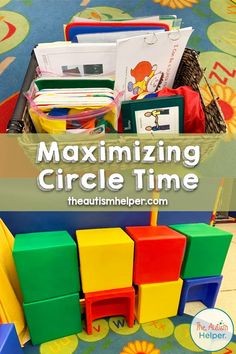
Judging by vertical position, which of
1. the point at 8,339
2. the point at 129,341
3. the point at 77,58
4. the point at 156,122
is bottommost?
the point at 129,341

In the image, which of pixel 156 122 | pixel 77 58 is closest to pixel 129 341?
pixel 156 122

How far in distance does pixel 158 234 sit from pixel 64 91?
49 cm

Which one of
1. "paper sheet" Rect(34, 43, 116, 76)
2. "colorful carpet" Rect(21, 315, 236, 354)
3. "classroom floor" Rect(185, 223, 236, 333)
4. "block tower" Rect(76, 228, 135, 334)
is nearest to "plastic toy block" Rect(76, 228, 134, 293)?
"block tower" Rect(76, 228, 135, 334)

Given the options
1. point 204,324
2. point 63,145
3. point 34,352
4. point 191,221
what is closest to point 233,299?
point 204,324

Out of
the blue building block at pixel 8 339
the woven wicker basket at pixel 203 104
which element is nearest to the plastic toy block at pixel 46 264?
the blue building block at pixel 8 339

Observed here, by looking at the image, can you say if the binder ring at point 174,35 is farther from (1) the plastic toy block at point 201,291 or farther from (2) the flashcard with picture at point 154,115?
(1) the plastic toy block at point 201,291

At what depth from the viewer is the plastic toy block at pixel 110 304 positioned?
98 cm

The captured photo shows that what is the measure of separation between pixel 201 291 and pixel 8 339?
633mm

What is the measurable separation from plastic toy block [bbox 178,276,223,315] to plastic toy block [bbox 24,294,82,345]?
33 centimetres

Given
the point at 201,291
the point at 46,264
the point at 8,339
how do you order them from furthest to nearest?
the point at 201,291
the point at 46,264
the point at 8,339

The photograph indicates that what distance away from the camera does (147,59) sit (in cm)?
101

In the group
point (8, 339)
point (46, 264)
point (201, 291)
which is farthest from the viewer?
point (201, 291)

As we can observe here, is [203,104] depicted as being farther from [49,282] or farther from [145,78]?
[49,282]

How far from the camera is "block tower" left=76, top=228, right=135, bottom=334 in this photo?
91 cm
